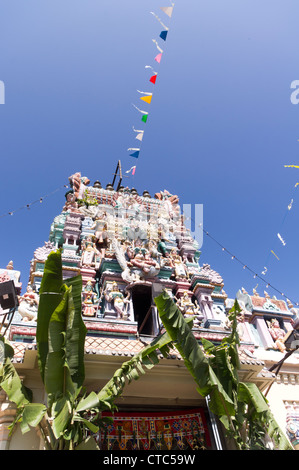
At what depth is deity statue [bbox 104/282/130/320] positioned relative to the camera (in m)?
9.92

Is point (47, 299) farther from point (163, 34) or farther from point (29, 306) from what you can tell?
point (163, 34)

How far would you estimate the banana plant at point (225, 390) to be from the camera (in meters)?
6.27

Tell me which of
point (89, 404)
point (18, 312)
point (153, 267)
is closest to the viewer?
point (89, 404)

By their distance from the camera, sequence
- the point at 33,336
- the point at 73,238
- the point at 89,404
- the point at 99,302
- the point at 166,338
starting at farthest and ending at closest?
the point at 73,238 < the point at 99,302 < the point at 33,336 < the point at 166,338 < the point at 89,404

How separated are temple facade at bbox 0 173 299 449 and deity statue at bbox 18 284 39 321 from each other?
0.03 m

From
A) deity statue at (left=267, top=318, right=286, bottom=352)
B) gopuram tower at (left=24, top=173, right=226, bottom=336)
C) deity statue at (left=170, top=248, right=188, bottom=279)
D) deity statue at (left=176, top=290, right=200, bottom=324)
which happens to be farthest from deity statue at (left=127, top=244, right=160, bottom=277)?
deity statue at (left=267, top=318, right=286, bottom=352)

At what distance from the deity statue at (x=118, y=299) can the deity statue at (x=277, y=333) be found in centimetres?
510

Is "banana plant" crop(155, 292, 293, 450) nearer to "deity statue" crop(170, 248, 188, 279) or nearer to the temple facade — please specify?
the temple facade

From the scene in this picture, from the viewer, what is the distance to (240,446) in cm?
619

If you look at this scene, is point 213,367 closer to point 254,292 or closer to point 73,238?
point 254,292

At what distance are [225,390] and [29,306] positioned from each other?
560 centimetres

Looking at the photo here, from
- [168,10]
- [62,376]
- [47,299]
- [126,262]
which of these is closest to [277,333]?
[126,262]
